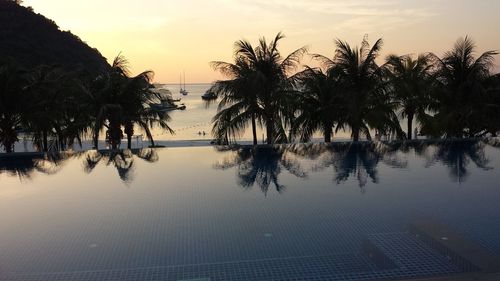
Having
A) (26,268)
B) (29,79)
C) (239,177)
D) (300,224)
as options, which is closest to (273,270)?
(300,224)

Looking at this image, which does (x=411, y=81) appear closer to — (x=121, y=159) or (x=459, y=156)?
(x=459, y=156)

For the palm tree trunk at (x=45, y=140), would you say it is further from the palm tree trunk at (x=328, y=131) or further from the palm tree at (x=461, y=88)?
the palm tree at (x=461, y=88)

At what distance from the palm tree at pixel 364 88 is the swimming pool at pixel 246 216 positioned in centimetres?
261

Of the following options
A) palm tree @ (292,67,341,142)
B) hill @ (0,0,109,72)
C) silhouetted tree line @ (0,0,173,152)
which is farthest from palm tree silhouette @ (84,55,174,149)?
hill @ (0,0,109,72)

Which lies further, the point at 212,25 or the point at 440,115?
the point at 212,25

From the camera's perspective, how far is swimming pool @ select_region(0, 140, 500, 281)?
3.70 meters

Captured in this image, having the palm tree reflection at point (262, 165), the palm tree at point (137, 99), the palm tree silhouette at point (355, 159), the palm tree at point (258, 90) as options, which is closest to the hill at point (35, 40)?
the palm tree at point (137, 99)

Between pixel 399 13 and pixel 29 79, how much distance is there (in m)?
13.3

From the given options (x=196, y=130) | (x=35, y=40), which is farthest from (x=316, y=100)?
(x=35, y=40)

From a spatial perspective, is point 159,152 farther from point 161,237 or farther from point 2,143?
point 161,237

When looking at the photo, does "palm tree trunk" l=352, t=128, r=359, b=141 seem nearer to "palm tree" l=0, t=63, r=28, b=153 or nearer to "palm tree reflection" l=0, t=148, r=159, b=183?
"palm tree reflection" l=0, t=148, r=159, b=183

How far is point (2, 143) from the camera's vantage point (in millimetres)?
11242

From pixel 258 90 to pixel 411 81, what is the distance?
4.44m

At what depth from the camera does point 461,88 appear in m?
12.2
